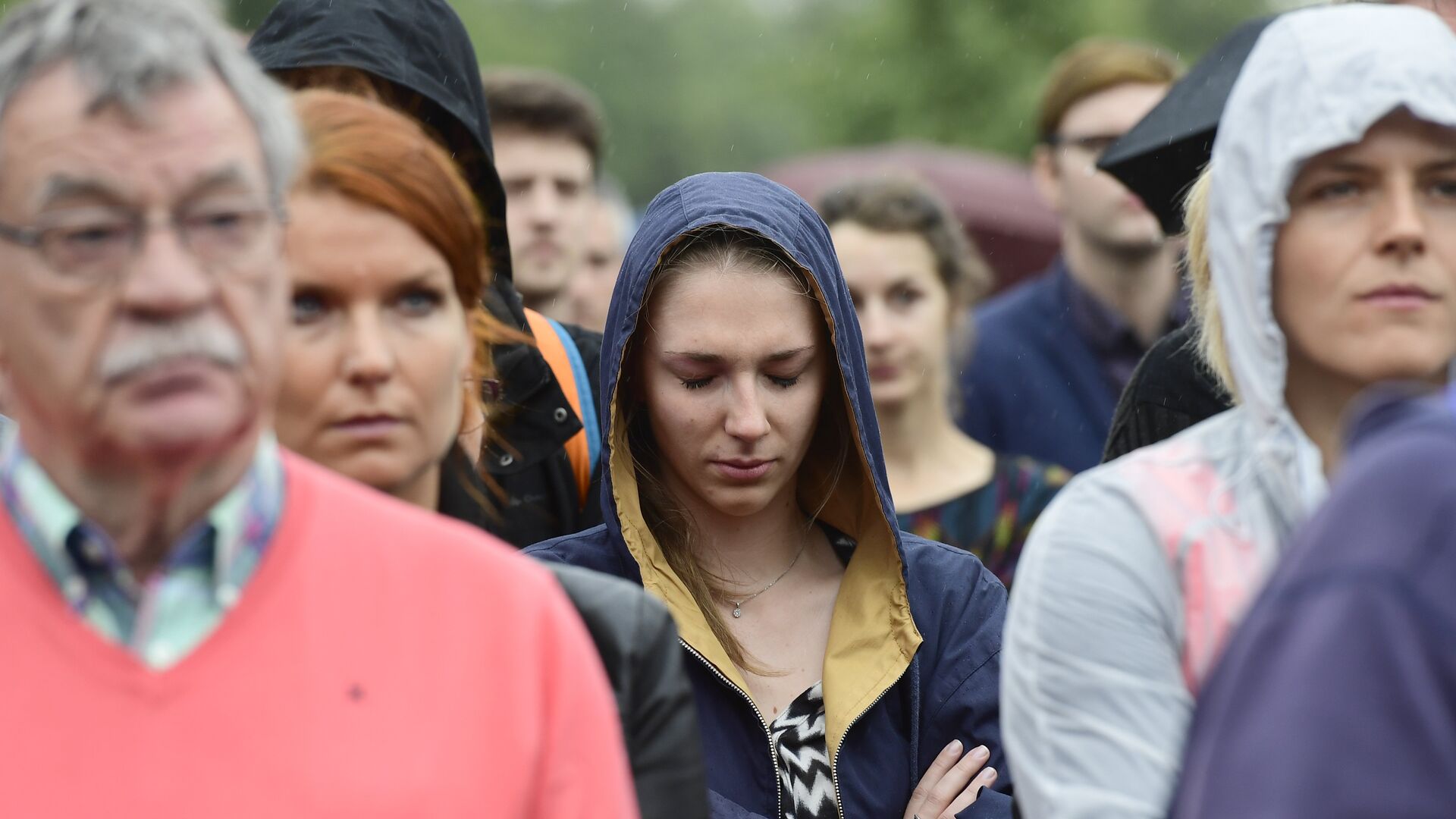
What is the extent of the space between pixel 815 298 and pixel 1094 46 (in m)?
3.43

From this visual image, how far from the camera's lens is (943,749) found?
3.25 meters

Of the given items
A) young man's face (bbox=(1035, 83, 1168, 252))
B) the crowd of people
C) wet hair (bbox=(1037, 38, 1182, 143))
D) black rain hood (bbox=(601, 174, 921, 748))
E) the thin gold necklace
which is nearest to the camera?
the crowd of people

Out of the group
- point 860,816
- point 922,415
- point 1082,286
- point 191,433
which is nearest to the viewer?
point 191,433

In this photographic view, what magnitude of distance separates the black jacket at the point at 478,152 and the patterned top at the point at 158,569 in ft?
5.21

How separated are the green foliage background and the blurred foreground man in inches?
79.8

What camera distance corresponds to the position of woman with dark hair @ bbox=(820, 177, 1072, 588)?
4980mm

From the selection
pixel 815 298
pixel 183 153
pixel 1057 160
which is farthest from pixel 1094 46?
pixel 183 153

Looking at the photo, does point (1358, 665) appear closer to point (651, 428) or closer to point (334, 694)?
point (334, 694)

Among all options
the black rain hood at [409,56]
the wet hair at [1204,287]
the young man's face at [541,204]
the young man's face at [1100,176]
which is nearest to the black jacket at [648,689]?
the wet hair at [1204,287]

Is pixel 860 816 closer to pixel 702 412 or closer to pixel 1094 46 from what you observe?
pixel 702 412

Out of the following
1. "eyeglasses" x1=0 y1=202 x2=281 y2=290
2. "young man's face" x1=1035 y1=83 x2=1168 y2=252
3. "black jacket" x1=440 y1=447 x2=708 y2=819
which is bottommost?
"black jacket" x1=440 y1=447 x2=708 y2=819

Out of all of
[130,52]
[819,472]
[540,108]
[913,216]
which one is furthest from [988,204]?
[130,52]

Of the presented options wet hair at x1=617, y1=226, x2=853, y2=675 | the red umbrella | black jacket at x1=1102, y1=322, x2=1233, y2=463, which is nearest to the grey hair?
wet hair at x1=617, y1=226, x2=853, y2=675

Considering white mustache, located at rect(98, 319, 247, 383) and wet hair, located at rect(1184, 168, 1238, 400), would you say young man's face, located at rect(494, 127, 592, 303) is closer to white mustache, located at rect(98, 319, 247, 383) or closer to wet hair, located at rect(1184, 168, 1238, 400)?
wet hair, located at rect(1184, 168, 1238, 400)
